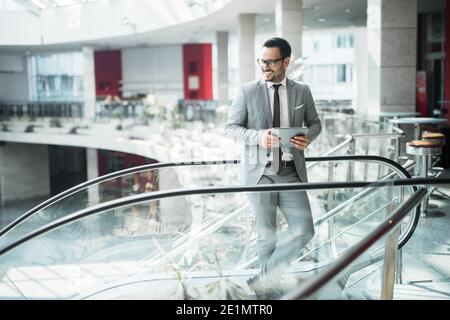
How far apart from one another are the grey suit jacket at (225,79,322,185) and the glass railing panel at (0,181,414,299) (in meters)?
0.20

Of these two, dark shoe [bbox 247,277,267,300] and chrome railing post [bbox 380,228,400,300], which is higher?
chrome railing post [bbox 380,228,400,300]

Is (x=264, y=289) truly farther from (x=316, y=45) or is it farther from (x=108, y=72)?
(x=316, y=45)

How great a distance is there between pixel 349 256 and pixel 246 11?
52.4 feet

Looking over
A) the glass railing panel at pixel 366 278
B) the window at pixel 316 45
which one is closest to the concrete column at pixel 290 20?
the glass railing panel at pixel 366 278

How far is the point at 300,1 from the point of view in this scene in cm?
1406

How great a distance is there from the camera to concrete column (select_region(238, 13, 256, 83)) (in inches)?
706

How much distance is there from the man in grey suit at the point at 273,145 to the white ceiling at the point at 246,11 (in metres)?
9.81

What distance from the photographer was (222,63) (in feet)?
75.9

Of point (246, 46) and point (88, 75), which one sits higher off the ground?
point (246, 46)

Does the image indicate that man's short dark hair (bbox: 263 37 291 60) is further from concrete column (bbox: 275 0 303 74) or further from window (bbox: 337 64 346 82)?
window (bbox: 337 64 346 82)

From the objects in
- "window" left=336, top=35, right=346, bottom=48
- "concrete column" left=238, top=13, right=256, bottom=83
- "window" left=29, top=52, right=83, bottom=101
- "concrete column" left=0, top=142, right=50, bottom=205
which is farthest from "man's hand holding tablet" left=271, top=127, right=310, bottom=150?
"window" left=336, top=35, right=346, bottom=48

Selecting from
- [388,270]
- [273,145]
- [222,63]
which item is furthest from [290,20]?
[388,270]

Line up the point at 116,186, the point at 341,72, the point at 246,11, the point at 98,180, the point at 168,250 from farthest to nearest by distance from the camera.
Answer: the point at 341,72 < the point at 246,11 < the point at 116,186 < the point at 98,180 < the point at 168,250

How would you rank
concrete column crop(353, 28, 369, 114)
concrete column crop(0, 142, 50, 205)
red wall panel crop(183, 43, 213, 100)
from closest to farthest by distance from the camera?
concrete column crop(353, 28, 369, 114) → concrete column crop(0, 142, 50, 205) → red wall panel crop(183, 43, 213, 100)
